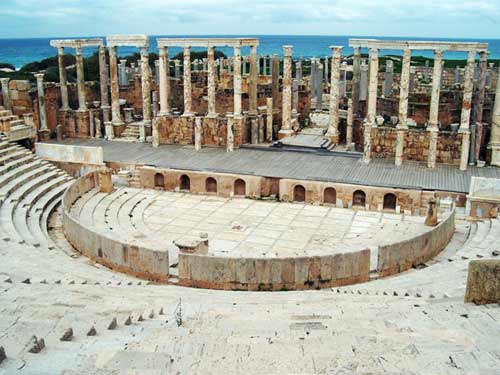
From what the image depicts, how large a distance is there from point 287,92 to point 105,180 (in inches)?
364

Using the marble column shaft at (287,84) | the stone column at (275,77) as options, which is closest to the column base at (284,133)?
the marble column shaft at (287,84)

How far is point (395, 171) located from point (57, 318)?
593 inches

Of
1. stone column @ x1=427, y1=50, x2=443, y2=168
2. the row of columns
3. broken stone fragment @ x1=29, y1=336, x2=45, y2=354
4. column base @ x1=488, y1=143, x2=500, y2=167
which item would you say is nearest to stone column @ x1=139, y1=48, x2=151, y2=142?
the row of columns

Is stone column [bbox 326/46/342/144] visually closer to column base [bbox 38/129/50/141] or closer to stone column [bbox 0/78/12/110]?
Result: column base [bbox 38/129/50/141]

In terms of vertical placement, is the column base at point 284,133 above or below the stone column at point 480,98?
below

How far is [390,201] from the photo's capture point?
1947 cm

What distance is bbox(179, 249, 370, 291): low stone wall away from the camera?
495 inches

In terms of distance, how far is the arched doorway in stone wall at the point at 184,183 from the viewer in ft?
71.7

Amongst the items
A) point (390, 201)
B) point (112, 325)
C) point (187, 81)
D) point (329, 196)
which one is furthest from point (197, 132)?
point (112, 325)

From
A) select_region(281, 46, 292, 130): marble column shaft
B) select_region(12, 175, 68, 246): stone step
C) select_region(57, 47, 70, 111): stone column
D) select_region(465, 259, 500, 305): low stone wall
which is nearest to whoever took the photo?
select_region(465, 259, 500, 305): low stone wall

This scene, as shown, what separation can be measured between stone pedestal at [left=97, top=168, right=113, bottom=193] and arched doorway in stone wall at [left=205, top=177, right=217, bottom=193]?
355 cm

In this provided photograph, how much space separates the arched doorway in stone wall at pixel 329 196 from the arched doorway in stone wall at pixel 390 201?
1740 millimetres

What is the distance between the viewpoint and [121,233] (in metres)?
16.8

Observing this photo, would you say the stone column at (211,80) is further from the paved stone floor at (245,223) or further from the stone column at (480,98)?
the stone column at (480,98)
